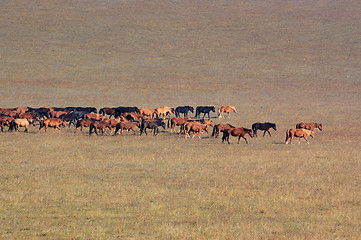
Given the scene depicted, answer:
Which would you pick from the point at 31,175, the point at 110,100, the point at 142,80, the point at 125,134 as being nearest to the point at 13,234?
the point at 31,175

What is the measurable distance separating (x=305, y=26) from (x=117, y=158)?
252 feet

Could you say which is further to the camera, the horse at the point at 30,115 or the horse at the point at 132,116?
the horse at the point at 132,116

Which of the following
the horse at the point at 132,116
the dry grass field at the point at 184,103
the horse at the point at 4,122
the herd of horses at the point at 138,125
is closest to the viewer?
the dry grass field at the point at 184,103

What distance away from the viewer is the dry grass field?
497 inches

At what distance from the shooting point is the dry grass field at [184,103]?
12.6 meters

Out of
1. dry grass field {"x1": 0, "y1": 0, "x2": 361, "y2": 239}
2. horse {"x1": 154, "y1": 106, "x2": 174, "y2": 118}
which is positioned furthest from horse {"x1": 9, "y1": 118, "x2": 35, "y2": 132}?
horse {"x1": 154, "y1": 106, "x2": 174, "y2": 118}

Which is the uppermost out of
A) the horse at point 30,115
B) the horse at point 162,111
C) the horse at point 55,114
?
the horse at point 162,111

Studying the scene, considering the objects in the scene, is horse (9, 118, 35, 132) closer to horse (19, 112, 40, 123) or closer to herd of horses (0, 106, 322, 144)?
herd of horses (0, 106, 322, 144)

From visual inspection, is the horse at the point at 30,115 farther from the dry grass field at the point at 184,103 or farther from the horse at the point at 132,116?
the horse at the point at 132,116

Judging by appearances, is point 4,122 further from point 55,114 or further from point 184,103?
point 184,103

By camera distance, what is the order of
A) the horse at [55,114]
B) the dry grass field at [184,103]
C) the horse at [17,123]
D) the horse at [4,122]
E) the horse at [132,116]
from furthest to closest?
the horse at [55,114] → the horse at [132,116] → the horse at [4,122] → the horse at [17,123] → the dry grass field at [184,103]

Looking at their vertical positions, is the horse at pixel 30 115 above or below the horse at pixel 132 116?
below

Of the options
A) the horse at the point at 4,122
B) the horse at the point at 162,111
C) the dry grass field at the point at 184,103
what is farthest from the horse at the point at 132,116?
the horse at the point at 4,122

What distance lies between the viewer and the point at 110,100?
168 ft
